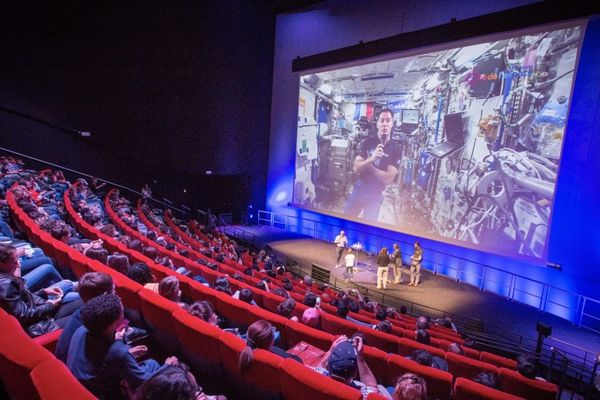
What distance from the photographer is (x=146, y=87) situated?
39.8 feet

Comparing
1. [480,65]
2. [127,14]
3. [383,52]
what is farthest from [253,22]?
[480,65]

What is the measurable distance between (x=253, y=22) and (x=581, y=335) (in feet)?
47.8

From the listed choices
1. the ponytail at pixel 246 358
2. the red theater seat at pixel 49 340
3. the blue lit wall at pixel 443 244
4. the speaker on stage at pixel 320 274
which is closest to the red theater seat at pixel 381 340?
the ponytail at pixel 246 358

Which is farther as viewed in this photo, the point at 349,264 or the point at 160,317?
the point at 349,264

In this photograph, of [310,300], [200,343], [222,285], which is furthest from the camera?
[310,300]

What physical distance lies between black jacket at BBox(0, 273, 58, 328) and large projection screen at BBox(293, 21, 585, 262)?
8706mm

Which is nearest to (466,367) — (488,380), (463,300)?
(488,380)

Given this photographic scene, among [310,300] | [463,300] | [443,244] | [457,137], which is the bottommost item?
[463,300]

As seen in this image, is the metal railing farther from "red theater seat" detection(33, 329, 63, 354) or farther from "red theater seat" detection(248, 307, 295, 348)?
"red theater seat" detection(33, 329, 63, 354)

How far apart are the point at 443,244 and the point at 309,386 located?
909cm

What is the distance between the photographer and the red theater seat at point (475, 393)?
2.42 m

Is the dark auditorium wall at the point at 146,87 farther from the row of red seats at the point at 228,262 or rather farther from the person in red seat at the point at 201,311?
the person in red seat at the point at 201,311

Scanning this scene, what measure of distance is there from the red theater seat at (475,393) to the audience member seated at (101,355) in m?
2.14

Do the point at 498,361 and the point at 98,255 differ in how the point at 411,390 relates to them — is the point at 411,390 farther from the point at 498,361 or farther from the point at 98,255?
the point at 98,255
